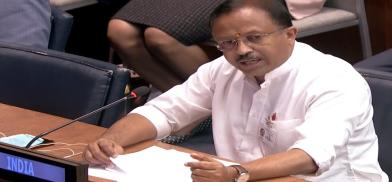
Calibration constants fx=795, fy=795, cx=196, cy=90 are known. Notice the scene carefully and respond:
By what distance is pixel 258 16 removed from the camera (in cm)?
207

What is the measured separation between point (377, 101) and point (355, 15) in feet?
4.79

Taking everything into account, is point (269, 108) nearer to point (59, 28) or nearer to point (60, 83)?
point (60, 83)

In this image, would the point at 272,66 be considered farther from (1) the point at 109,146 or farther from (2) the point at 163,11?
(2) the point at 163,11

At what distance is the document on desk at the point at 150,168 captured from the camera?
6.03 feet

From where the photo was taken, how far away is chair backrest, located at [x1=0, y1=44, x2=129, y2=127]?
235 cm

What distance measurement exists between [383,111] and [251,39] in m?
0.45

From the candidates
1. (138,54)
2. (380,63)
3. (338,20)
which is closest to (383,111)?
(380,63)

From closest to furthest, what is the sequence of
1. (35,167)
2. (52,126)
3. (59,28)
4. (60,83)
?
(35,167) → (52,126) → (60,83) → (59,28)

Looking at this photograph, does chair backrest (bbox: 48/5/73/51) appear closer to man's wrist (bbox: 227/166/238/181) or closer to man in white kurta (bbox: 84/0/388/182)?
man in white kurta (bbox: 84/0/388/182)

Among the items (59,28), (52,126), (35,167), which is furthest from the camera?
(59,28)

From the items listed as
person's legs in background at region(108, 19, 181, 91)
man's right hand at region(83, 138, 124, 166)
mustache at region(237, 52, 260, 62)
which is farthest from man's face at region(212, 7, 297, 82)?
person's legs in background at region(108, 19, 181, 91)

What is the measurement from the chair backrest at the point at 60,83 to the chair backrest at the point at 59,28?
847 millimetres

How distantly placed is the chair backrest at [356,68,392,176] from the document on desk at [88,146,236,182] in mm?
563

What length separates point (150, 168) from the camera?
1.90 metres
